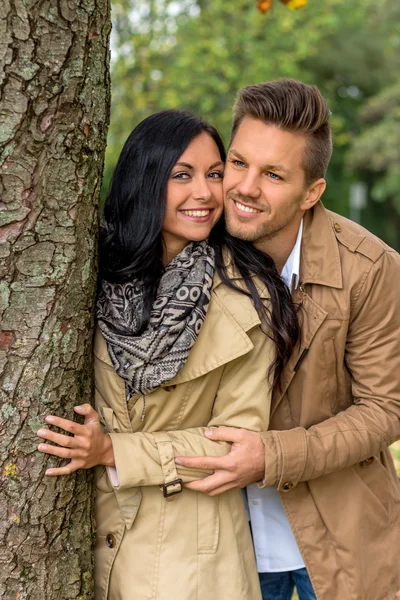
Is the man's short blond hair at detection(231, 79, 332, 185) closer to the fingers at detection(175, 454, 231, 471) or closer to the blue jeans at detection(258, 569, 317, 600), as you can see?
the fingers at detection(175, 454, 231, 471)

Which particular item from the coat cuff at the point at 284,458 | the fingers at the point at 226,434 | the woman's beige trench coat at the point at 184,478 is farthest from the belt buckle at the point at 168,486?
the coat cuff at the point at 284,458

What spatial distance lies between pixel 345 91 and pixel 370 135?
4.56 metres

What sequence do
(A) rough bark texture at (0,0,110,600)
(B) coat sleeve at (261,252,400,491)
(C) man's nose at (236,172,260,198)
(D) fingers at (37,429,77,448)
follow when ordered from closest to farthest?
(A) rough bark texture at (0,0,110,600), (D) fingers at (37,429,77,448), (B) coat sleeve at (261,252,400,491), (C) man's nose at (236,172,260,198)

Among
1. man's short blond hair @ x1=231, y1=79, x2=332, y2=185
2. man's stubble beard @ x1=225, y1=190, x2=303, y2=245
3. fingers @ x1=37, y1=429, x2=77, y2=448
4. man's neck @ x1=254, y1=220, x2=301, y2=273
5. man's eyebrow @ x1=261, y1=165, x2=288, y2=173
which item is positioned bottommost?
fingers @ x1=37, y1=429, x2=77, y2=448

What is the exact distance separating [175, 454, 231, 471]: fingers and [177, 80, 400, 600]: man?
0.67ft

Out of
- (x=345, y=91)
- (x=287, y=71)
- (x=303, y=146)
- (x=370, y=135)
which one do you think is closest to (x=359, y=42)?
(x=345, y=91)

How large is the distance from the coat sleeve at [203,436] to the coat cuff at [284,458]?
0.21 feet

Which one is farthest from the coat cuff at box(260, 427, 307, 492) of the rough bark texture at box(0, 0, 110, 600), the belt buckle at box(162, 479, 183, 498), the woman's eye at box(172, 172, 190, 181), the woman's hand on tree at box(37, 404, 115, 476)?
the woman's eye at box(172, 172, 190, 181)

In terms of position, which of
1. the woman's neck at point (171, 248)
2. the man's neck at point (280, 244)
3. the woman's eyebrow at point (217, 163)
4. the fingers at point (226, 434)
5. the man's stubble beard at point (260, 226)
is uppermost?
the woman's eyebrow at point (217, 163)

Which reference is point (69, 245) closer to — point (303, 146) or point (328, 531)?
point (303, 146)

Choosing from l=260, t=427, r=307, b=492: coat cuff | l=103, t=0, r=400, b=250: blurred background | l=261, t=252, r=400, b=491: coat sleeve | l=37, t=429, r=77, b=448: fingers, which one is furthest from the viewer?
l=103, t=0, r=400, b=250: blurred background

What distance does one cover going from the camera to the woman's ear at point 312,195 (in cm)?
285

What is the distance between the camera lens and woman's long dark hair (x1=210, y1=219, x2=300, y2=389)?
2535 mm

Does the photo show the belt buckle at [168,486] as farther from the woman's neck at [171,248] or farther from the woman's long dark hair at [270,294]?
the woman's neck at [171,248]
